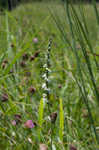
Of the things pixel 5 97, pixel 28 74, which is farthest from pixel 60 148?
pixel 28 74

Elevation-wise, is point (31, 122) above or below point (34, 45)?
below

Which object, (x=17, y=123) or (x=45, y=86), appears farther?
(x=17, y=123)

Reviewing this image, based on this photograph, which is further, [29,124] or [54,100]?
[54,100]

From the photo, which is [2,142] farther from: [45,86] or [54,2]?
[54,2]

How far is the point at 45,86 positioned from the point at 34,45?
1.24 m

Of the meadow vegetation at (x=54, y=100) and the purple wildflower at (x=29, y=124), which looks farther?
the purple wildflower at (x=29, y=124)

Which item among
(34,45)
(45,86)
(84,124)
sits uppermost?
(34,45)

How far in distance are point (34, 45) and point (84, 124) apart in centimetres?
97

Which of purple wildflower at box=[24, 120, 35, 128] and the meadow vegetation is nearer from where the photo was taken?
the meadow vegetation

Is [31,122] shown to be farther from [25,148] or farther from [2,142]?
[2,142]

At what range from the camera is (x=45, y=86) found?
0.48 metres

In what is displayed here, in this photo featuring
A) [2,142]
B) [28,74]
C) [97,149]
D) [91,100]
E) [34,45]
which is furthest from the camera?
[34,45]

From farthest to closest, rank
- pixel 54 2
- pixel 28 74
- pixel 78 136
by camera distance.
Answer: pixel 28 74, pixel 78 136, pixel 54 2

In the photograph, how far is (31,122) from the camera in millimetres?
552
